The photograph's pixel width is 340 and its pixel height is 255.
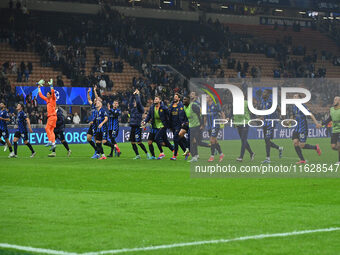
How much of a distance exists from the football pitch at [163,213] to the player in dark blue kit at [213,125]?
13.0 feet

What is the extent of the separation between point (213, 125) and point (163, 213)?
1323cm

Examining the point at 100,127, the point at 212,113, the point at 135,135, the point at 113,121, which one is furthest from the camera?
the point at 113,121

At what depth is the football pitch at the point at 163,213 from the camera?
8305mm

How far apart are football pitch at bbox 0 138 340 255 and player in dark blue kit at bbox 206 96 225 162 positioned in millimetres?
3956

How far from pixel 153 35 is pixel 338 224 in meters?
46.5

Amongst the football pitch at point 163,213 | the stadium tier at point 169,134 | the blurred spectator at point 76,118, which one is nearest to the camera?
the football pitch at point 163,213

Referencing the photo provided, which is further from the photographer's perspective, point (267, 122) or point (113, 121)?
point (113, 121)

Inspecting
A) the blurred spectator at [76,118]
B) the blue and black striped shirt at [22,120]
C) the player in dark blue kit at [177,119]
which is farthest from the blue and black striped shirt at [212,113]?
the blurred spectator at [76,118]

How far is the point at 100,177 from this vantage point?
1788 centimetres

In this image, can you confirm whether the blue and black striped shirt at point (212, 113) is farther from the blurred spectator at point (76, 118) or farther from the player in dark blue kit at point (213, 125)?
the blurred spectator at point (76, 118)

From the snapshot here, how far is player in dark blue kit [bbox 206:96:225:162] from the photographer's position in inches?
923

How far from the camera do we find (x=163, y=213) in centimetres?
1105

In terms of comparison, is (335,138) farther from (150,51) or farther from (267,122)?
(150,51)

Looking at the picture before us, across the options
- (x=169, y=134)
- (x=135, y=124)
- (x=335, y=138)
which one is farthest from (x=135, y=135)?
(x=169, y=134)
